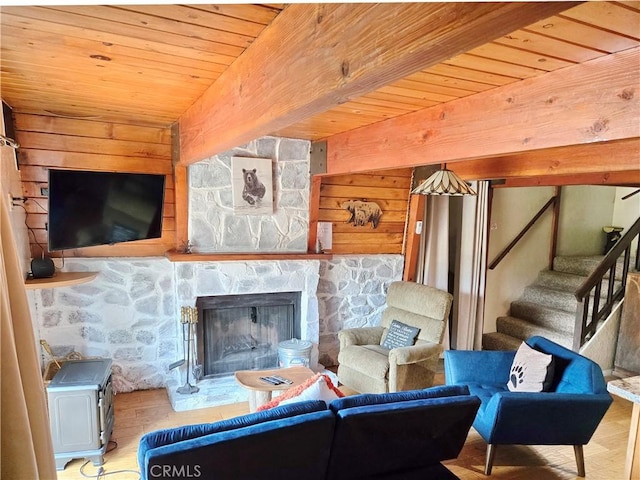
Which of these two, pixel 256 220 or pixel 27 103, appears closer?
pixel 27 103

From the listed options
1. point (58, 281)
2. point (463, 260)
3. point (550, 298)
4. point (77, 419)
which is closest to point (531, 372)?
point (463, 260)

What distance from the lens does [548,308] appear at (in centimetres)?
480

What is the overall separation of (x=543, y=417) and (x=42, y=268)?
11.5ft

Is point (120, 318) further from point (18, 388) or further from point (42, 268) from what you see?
point (18, 388)

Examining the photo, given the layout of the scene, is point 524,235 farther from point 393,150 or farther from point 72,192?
point 72,192

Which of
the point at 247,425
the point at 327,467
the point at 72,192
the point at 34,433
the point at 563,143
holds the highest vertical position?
the point at 563,143

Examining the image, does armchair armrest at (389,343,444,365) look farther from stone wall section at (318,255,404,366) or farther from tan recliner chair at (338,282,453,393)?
stone wall section at (318,255,404,366)

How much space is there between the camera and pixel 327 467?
1.90 metres

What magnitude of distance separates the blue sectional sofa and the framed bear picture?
2255mm

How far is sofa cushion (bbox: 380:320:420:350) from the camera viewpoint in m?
3.73

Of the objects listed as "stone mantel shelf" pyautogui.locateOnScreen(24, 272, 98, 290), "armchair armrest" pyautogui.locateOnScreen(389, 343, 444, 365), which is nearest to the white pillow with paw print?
"armchair armrest" pyautogui.locateOnScreen(389, 343, 444, 365)

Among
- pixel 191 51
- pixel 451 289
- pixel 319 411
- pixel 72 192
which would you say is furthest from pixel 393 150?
pixel 451 289

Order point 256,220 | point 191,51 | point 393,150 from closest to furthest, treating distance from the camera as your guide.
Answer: point 191,51, point 393,150, point 256,220

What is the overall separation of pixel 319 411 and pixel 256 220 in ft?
7.63
